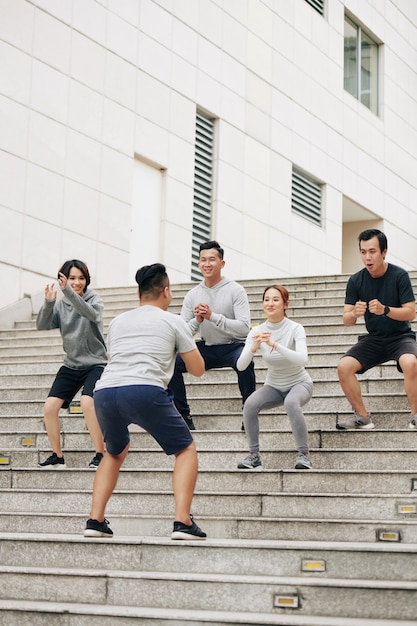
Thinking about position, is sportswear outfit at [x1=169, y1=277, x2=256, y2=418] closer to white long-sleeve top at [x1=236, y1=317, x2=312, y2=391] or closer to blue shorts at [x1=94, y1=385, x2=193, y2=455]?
white long-sleeve top at [x1=236, y1=317, x2=312, y2=391]

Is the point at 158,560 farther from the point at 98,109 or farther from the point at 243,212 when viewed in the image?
the point at 243,212

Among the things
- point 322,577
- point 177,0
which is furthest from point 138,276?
point 177,0

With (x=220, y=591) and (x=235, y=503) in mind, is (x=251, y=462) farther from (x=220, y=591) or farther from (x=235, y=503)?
(x=220, y=591)

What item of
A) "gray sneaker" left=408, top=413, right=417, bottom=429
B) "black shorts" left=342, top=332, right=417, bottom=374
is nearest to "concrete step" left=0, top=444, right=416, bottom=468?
"gray sneaker" left=408, top=413, right=417, bottom=429

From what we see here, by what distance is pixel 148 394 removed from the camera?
5359 mm

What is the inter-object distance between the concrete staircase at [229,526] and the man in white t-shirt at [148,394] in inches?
11.7

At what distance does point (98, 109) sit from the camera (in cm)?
1591

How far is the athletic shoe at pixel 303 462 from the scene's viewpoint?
6500mm

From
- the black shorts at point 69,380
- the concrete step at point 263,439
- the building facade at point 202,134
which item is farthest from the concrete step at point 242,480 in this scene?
the building facade at point 202,134

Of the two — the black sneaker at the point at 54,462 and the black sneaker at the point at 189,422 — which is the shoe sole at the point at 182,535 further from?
the black sneaker at the point at 189,422

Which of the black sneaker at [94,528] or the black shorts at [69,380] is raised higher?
the black shorts at [69,380]

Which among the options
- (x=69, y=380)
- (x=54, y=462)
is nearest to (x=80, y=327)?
(x=69, y=380)

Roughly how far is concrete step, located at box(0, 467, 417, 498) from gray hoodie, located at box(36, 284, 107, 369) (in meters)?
0.86

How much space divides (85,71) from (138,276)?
34.9 feet
